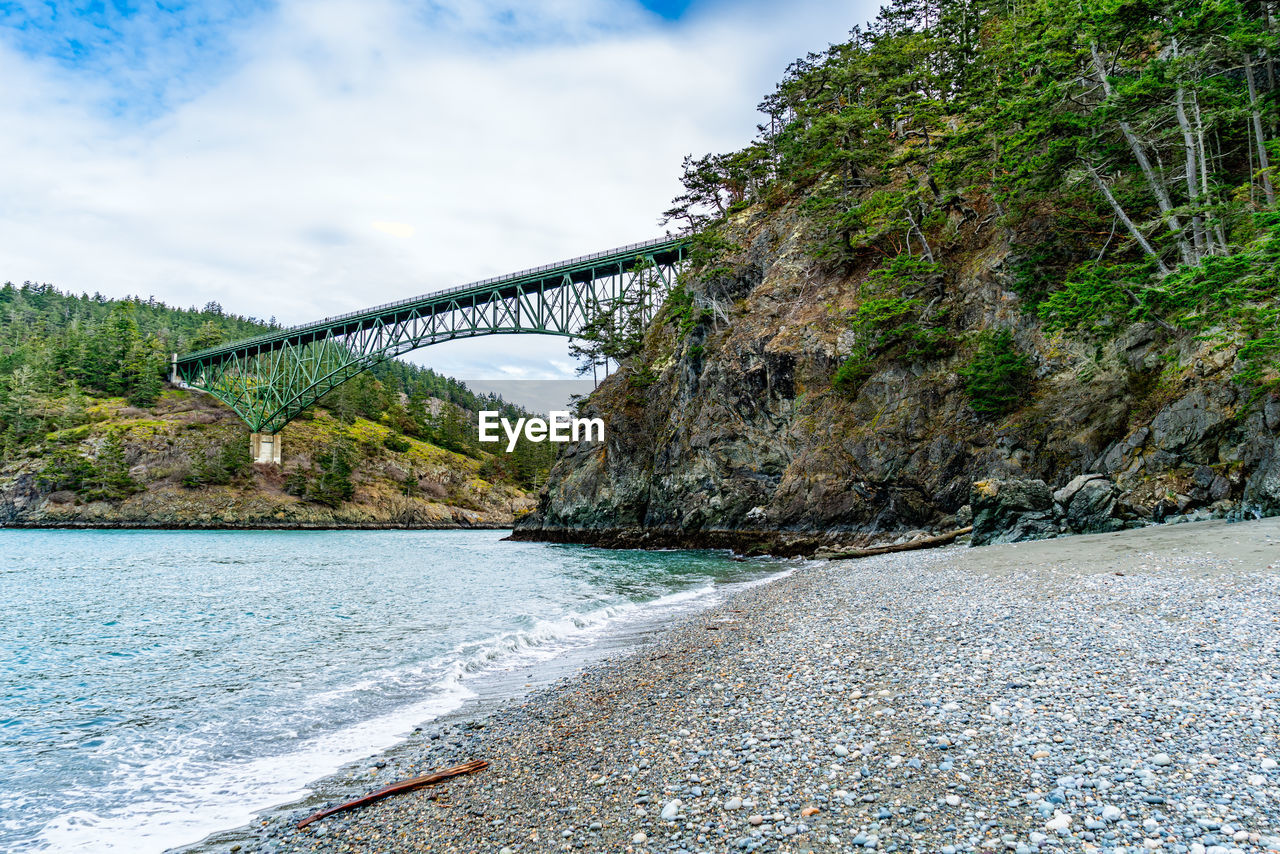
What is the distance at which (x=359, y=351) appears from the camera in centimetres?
6688

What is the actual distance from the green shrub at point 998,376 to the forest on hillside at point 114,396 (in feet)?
254

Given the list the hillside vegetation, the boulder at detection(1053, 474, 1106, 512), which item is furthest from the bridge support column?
the boulder at detection(1053, 474, 1106, 512)

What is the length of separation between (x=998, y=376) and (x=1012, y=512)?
6.85 metres

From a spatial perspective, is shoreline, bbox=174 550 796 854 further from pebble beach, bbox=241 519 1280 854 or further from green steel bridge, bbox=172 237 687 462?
green steel bridge, bbox=172 237 687 462

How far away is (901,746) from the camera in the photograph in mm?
4324

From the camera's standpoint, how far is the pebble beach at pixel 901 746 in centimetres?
332

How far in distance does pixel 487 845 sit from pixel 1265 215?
17.3 m

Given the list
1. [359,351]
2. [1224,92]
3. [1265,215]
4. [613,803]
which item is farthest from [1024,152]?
[359,351]

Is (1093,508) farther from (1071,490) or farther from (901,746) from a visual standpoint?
(901,746)

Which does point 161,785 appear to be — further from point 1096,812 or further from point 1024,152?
point 1024,152

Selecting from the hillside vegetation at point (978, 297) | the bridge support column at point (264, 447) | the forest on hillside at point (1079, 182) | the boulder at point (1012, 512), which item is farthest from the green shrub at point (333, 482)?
the boulder at point (1012, 512)

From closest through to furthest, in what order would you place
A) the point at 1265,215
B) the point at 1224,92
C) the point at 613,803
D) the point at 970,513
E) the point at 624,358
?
the point at 613,803 → the point at 1265,215 → the point at 1224,92 → the point at 970,513 → the point at 624,358

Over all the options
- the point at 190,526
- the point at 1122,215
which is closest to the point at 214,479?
the point at 190,526

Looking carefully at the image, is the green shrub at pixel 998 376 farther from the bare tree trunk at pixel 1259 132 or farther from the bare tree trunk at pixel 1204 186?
the bare tree trunk at pixel 1259 132
